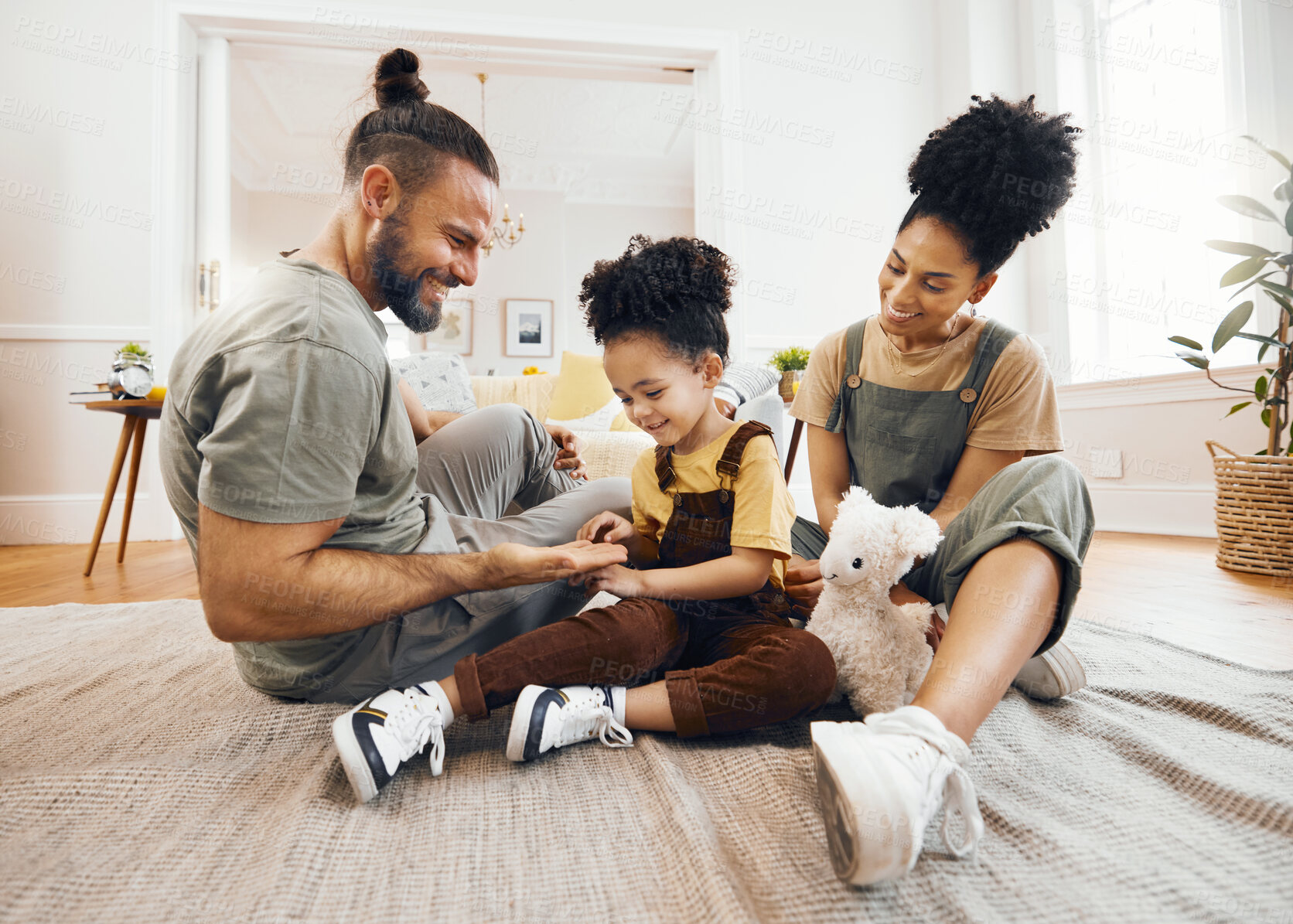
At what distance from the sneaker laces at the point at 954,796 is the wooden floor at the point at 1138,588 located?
0.90 meters

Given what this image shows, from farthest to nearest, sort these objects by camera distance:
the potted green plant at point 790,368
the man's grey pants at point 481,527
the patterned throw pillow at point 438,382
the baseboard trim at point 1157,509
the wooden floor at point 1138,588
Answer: the potted green plant at point 790,368, the patterned throw pillow at point 438,382, the baseboard trim at point 1157,509, the wooden floor at point 1138,588, the man's grey pants at point 481,527

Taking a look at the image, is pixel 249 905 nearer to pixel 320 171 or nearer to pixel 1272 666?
pixel 1272 666

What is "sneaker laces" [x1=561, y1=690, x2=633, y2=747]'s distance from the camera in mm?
816

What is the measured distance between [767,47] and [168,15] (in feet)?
9.68

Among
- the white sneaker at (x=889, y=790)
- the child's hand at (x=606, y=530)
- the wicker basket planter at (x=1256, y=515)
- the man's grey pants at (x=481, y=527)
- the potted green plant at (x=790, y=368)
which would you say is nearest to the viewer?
the white sneaker at (x=889, y=790)

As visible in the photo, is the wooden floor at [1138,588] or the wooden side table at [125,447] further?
the wooden side table at [125,447]

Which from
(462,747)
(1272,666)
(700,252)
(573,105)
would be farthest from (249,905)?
(573,105)

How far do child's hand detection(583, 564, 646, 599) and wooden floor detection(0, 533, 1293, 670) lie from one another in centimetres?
104

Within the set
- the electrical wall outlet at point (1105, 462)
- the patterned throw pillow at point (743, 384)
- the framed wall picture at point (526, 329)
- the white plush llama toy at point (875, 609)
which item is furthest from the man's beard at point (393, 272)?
the framed wall picture at point (526, 329)

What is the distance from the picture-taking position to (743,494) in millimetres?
996

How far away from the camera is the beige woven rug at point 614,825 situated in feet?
1.80

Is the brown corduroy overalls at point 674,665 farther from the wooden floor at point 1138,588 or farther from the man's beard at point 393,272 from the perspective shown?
the wooden floor at point 1138,588

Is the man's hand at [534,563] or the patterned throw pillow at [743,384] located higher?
the patterned throw pillow at [743,384]

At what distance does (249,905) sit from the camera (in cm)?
54
